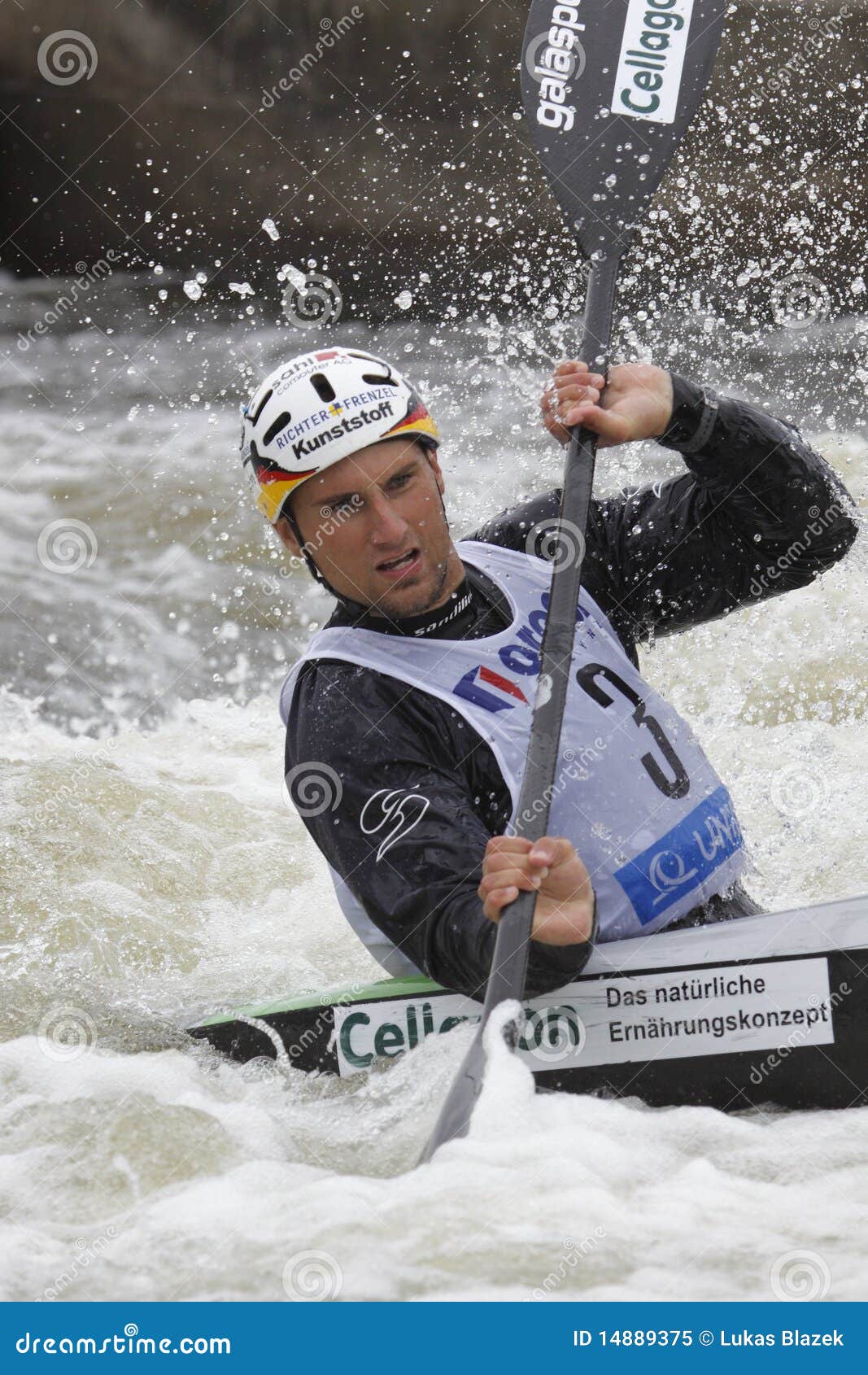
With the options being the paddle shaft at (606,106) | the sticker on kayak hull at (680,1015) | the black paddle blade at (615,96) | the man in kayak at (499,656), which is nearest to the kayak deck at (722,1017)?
the sticker on kayak hull at (680,1015)

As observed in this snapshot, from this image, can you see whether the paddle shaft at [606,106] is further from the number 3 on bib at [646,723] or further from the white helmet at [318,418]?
the number 3 on bib at [646,723]

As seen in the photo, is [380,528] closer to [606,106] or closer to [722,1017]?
[722,1017]

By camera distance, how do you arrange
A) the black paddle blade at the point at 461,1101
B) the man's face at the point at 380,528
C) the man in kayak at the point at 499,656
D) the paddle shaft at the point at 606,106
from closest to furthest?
the black paddle blade at the point at 461,1101 < the man in kayak at the point at 499,656 < the man's face at the point at 380,528 < the paddle shaft at the point at 606,106

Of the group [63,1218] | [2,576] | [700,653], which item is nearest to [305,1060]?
[63,1218]

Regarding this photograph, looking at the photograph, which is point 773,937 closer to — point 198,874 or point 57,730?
point 198,874

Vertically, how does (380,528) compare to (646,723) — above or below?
above

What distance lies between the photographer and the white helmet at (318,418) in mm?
2098

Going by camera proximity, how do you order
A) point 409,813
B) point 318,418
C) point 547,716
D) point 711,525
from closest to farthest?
point 409,813 → point 547,716 → point 318,418 → point 711,525

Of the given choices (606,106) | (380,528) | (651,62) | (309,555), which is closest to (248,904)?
(309,555)

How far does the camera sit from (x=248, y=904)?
3.53 m

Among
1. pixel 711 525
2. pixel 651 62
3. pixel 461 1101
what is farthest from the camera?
pixel 651 62

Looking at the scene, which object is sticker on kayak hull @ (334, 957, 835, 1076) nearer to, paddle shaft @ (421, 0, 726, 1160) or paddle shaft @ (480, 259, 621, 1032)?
paddle shaft @ (480, 259, 621, 1032)

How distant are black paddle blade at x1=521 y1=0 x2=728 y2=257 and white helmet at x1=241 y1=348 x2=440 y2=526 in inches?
24.8

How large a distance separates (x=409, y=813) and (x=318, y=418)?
0.65 meters
